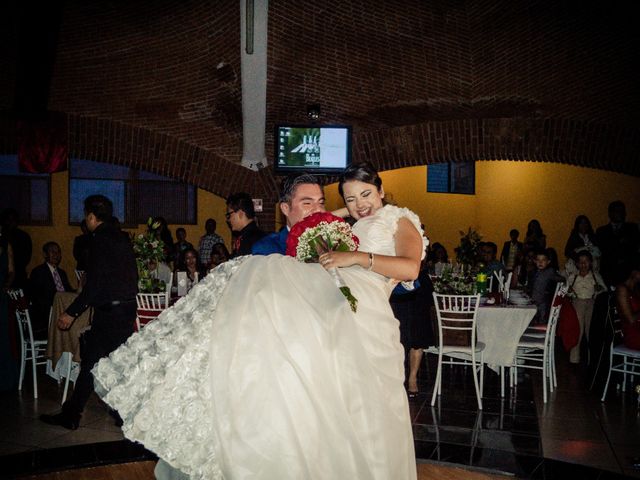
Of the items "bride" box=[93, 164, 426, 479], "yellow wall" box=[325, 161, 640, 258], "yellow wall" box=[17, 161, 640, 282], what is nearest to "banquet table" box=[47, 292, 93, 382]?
"bride" box=[93, 164, 426, 479]

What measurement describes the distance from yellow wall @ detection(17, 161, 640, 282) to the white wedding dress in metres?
8.47

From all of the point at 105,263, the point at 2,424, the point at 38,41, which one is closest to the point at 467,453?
the point at 105,263

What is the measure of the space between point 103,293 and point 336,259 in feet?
8.89

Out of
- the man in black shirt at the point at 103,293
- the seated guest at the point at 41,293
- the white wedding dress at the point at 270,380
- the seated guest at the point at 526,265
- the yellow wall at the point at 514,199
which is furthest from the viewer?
the yellow wall at the point at 514,199

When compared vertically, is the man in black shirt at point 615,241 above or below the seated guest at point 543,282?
above

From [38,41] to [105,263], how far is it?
4788 mm

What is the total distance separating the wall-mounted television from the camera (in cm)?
855

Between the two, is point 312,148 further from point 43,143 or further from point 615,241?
point 615,241

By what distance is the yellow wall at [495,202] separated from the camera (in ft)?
37.7

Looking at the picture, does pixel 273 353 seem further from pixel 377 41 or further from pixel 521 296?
pixel 377 41

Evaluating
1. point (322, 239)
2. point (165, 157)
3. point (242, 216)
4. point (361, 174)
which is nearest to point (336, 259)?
point (322, 239)

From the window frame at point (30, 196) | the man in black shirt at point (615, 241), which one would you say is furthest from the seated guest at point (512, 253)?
the window frame at point (30, 196)

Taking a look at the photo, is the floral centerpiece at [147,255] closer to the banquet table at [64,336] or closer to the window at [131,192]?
the banquet table at [64,336]

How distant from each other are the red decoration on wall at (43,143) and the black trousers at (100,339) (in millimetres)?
4637
